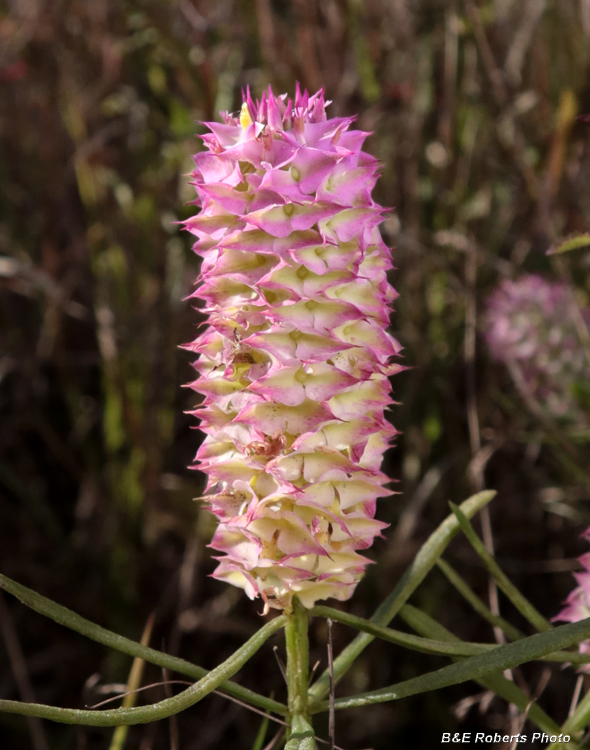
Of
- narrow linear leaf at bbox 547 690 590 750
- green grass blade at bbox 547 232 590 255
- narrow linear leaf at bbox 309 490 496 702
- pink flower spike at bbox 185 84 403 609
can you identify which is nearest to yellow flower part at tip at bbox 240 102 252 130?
pink flower spike at bbox 185 84 403 609

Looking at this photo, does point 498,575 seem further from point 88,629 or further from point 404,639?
point 88,629

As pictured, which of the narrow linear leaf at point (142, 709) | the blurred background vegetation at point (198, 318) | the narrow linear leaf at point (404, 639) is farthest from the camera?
the blurred background vegetation at point (198, 318)

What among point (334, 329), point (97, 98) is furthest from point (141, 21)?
point (334, 329)

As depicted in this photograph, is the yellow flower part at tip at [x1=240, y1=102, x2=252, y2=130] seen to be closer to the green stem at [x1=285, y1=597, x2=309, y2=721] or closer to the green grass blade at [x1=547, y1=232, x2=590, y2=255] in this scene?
the green grass blade at [x1=547, y1=232, x2=590, y2=255]

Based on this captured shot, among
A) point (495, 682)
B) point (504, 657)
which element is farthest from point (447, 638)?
point (504, 657)

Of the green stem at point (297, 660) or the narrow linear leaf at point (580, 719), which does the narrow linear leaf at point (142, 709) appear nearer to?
the green stem at point (297, 660)

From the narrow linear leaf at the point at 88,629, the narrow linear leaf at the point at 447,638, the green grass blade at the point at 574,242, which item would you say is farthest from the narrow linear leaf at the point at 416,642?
the green grass blade at the point at 574,242

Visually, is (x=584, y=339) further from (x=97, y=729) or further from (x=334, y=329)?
(x=97, y=729)
